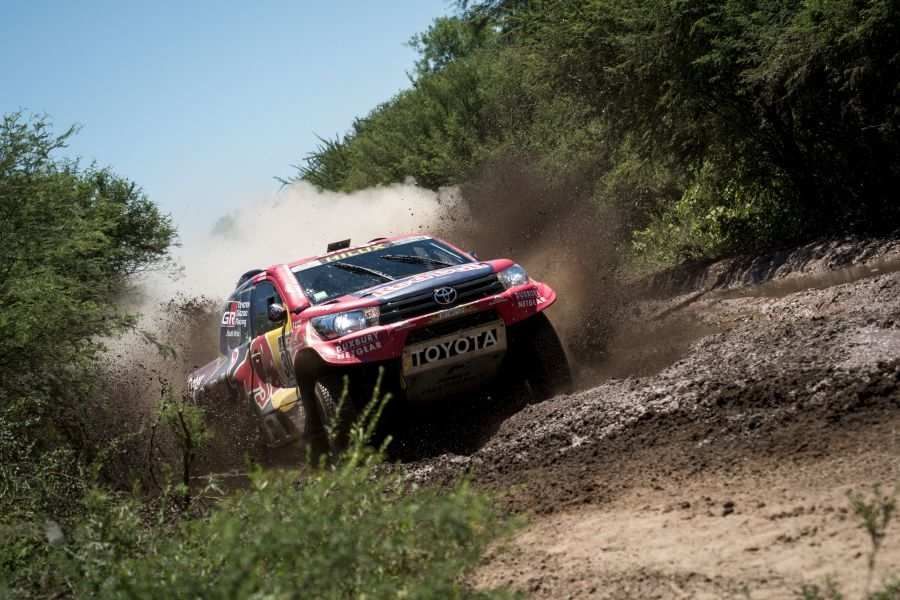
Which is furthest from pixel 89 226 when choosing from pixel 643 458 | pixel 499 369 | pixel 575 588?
pixel 575 588

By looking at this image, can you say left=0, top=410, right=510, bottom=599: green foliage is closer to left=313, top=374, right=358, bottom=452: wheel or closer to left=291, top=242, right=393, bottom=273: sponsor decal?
left=313, top=374, right=358, bottom=452: wheel

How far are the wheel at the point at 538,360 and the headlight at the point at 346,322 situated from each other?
1297mm

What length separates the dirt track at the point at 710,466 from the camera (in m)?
5.47

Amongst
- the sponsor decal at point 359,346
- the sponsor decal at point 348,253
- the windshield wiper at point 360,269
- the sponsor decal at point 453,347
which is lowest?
the sponsor decal at point 453,347

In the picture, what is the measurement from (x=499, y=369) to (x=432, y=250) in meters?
1.76

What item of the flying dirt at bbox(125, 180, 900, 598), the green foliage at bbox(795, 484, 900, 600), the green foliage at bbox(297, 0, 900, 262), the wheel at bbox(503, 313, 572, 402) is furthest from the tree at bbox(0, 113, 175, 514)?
the green foliage at bbox(297, 0, 900, 262)

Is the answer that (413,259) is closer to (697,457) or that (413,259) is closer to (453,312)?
(453,312)

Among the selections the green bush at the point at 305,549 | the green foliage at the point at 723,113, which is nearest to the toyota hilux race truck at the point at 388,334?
the green bush at the point at 305,549

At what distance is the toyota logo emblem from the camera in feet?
32.7

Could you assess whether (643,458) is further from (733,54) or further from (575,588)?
(733,54)

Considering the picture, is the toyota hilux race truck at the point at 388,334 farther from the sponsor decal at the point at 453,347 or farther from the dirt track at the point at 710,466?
the dirt track at the point at 710,466

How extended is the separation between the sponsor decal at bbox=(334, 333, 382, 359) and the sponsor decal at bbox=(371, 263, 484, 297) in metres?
0.52

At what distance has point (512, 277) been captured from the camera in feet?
34.7

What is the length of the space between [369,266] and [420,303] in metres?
1.34
